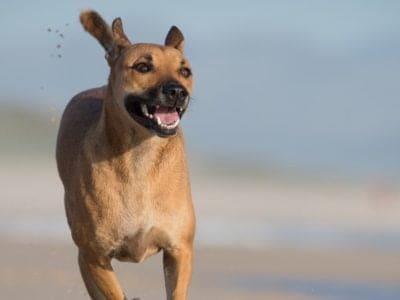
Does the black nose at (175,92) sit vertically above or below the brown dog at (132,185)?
above

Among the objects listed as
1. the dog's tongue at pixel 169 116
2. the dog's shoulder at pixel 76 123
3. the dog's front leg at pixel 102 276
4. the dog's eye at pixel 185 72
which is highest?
the dog's eye at pixel 185 72

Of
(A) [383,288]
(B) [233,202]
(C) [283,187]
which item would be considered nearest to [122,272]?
(A) [383,288]

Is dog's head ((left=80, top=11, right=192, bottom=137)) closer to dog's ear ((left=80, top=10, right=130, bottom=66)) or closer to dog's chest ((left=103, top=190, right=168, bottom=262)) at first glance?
dog's ear ((left=80, top=10, right=130, bottom=66))

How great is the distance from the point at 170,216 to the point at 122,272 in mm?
6488

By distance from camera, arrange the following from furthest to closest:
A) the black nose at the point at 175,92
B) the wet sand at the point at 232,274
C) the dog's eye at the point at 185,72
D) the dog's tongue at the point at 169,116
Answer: the wet sand at the point at 232,274 < the dog's eye at the point at 185,72 < the dog's tongue at the point at 169,116 < the black nose at the point at 175,92

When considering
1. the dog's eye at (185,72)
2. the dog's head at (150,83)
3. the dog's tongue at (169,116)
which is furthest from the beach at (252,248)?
the dog's tongue at (169,116)

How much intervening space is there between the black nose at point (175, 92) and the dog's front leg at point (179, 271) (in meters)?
1.05

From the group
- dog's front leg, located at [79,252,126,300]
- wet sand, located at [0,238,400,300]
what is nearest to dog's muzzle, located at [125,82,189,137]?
dog's front leg, located at [79,252,126,300]

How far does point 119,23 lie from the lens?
10.8 m

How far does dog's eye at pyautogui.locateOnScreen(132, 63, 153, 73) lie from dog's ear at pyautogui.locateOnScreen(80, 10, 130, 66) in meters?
0.37

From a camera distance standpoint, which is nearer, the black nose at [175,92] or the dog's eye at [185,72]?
the black nose at [175,92]

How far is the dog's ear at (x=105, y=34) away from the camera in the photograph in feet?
34.2

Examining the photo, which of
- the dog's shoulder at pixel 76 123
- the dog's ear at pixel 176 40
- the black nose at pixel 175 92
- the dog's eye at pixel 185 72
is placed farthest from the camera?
the dog's shoulder at pixel 76 123

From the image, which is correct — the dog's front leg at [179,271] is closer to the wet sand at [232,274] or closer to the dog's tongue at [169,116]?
the dog's tongue at [169,116]
